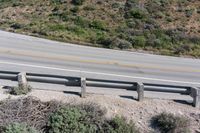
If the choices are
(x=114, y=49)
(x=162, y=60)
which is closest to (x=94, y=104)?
(x=162, y=60)

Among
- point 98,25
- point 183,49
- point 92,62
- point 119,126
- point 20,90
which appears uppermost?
point 98,25

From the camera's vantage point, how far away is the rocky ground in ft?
38.9

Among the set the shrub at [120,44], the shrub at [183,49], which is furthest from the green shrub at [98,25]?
the shrub at [183,49]

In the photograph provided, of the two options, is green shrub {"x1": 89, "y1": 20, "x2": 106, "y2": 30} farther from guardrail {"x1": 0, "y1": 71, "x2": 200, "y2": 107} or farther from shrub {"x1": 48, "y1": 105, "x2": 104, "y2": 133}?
shrub {"x1": 48, "y1": 105, "x2": 104, "y2": 133}

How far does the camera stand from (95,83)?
1226cm

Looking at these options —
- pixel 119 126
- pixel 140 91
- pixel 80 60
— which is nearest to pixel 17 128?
pixel 119 126

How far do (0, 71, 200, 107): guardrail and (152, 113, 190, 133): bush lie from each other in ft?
3.60

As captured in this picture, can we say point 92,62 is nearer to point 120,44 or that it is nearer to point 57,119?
point 120,44

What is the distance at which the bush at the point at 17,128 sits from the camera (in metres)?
10.4

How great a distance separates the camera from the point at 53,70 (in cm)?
1842

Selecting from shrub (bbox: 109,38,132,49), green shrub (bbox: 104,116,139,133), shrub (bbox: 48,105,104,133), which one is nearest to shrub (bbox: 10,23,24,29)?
shrub (bbox: 109,38,132,49)

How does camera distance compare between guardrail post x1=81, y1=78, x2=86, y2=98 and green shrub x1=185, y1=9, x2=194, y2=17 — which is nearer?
guardrail post x1=81, y1=78, x2=86, y2=98

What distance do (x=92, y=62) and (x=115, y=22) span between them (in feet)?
38.4

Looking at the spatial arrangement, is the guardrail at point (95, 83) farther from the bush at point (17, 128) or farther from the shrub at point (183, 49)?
the shrub at point (183, 49)
